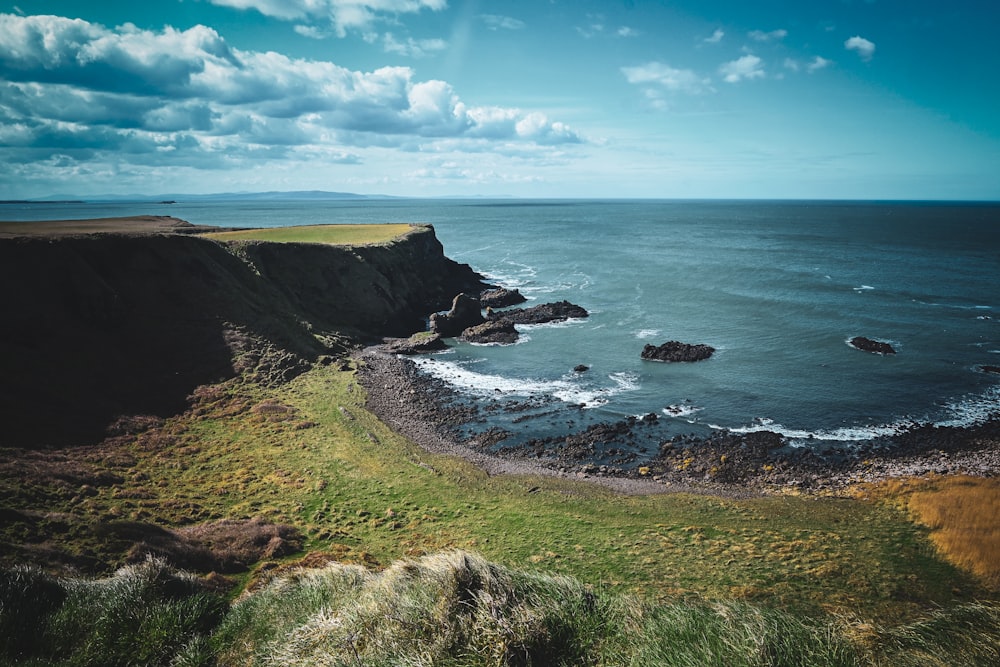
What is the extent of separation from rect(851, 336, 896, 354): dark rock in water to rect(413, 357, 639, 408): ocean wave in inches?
915

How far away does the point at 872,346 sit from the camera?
47.1m

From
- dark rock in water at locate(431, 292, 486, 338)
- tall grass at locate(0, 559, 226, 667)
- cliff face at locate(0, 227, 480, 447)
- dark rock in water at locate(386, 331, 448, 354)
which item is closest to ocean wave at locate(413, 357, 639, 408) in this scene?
dark rock in water at locate(386, 331, 448, 354)

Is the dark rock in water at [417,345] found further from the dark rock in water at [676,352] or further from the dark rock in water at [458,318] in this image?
the dark rock in water at [676,352]

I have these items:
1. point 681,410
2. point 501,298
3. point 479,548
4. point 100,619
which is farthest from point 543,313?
point 100,619

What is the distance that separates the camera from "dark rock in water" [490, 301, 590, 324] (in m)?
61.3

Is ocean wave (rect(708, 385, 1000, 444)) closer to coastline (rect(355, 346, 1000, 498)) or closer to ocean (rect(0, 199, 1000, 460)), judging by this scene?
ocean (rect(0, 199, 1000, 460))

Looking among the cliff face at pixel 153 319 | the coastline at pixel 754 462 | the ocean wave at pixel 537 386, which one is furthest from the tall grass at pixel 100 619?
the ocean wave at pixel 537 386

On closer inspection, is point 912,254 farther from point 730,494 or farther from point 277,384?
point 277,384

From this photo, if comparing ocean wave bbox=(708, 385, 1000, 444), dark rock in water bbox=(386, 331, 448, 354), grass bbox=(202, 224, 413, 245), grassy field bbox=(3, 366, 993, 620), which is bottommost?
grassy field bbox=(3, 366, 993, 620)

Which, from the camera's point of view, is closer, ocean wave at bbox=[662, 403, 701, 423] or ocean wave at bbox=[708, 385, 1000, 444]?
ocean wave at bbox=[708, 385, 1000, 444]

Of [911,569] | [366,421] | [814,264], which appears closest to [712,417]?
[911,569]

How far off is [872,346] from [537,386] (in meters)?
32.6

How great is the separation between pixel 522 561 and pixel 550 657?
12.0 m

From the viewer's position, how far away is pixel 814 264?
9569cm
